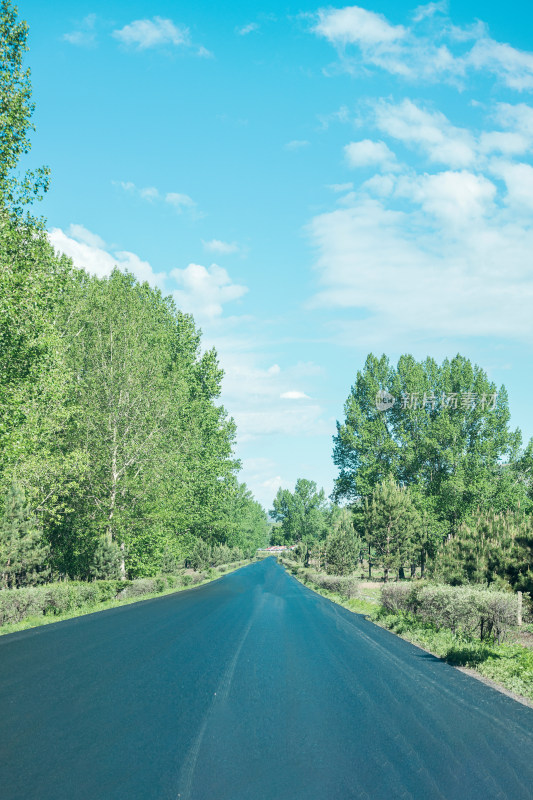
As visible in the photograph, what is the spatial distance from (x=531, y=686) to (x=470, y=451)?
42.8 meters

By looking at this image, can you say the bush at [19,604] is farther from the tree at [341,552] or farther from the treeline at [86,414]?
the tree at [341,552]

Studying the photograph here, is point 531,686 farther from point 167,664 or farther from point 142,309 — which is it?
point 142,309

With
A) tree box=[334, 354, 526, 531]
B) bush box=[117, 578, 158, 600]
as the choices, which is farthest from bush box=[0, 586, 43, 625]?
tree box=[334, 354, 526, 531]

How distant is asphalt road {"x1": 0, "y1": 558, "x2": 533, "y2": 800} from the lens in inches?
216

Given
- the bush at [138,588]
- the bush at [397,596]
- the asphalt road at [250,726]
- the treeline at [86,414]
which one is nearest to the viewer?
A: the asphalt road at [250,726]

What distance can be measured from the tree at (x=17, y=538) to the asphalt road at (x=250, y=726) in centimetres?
1239

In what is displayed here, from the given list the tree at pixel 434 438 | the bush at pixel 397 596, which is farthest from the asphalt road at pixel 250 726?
the tree at pixel 434 438

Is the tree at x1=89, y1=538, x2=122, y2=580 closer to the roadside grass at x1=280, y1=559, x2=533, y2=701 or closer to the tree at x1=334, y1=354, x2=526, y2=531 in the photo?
the roadside grass at x1=280, y1=559, x2=533, y2=701

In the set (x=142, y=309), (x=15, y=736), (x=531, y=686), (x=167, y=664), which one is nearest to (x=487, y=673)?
(x=531, y=686)

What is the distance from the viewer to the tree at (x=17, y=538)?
83.7ft

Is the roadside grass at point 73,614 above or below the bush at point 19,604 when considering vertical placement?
below

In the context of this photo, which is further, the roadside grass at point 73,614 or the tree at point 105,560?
the tree at point 105,560

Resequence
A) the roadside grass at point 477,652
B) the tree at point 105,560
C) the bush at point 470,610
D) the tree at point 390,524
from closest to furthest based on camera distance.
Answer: the roadside grass at point 477,652 < the bush at point 470,610 < the tree at point 105,560 < the tree at point 390,524

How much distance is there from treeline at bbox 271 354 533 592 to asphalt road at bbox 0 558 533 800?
32330 millimetres
